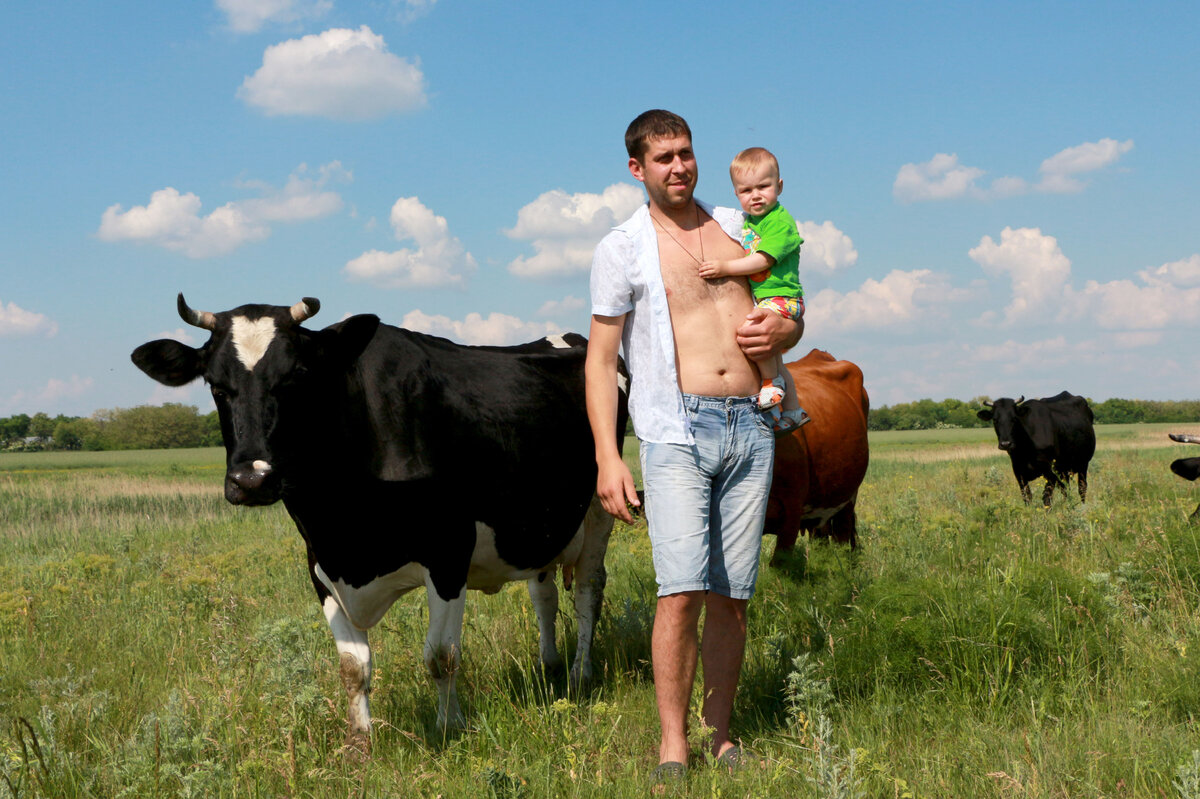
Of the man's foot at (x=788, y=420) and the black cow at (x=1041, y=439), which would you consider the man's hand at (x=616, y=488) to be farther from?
the black cow at (x=1041, y=439)

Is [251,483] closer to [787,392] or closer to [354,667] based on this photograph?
[354,667]

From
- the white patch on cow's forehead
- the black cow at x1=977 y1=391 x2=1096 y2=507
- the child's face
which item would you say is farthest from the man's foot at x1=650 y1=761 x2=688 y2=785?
the black cow at x1=977 y1=391 x2=1096 y2=507

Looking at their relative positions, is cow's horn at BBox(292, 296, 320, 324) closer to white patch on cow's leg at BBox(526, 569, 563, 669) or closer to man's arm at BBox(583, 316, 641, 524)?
man's arm at BBox(583, 316, 641, 524)

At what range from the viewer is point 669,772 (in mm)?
3586

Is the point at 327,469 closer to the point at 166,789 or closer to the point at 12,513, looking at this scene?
the point at 166,789

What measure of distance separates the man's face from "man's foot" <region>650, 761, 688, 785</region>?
89.5 inches

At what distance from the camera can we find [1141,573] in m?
5.84

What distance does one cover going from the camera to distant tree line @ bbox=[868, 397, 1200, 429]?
86875mm

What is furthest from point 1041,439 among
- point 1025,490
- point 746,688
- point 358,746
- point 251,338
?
point 251,338

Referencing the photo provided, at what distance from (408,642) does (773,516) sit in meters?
2.60

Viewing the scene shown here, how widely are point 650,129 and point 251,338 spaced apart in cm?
207

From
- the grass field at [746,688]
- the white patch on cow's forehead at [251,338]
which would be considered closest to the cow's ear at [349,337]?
the white patch on cow's forehead at [251,338]

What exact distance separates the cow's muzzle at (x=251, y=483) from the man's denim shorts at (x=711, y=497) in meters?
1.63

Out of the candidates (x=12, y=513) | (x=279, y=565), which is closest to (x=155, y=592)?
(x=279, y=565)
